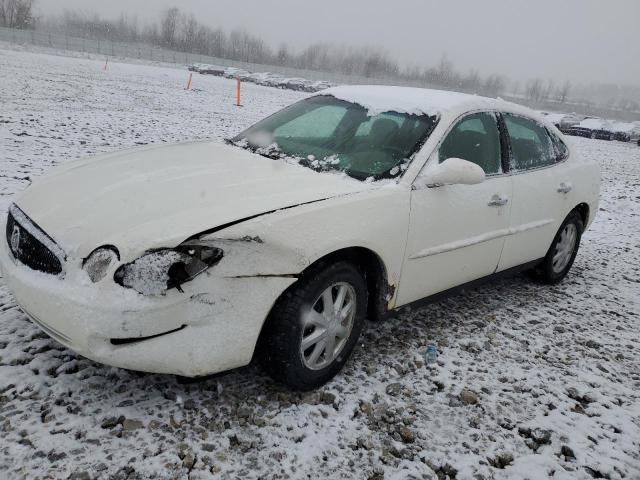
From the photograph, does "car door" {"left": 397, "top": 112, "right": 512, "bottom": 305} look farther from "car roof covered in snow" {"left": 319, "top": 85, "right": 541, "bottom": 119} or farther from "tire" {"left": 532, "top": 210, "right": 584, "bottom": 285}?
"tire" {"left": 532, "top": 210, "right": 584, "bottom": 285}

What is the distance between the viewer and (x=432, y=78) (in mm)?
106000

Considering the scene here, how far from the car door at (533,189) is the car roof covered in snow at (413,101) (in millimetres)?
256

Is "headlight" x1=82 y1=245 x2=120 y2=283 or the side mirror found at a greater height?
the side mirror

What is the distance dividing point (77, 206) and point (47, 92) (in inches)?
551

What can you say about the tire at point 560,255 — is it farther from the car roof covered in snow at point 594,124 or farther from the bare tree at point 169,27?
the bare tree at point 169,27

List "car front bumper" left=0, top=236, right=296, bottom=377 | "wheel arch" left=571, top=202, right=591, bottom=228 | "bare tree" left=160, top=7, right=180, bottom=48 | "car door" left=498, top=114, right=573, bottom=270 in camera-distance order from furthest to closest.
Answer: "bare tree" left=160, top=7, right=180, bottom=48 < "wheel arch" left=571, top=202, right=591, bottom=228 < "car door" left=498, top=114, right=573, bottom=270 < "car front bumper" left=0, top=236, right=296, bottom=377

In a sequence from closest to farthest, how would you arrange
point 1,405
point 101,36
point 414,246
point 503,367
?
1. point 1,405
2. point 414,246
3. point 503,367
4. point 101,36

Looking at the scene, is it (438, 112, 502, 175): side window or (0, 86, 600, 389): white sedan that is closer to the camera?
(0, 86, 600, 389): white sedan

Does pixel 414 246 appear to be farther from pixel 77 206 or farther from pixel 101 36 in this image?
pixel 101 36

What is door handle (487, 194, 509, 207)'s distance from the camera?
3.23 m

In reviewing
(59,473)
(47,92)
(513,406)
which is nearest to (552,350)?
(513,406)

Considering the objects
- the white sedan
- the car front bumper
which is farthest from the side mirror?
the car front bumper

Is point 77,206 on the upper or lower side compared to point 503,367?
upper

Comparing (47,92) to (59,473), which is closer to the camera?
(59,473)
